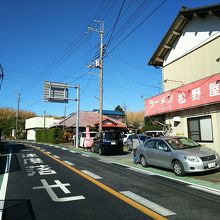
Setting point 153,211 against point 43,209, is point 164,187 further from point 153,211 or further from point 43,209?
point 43,209

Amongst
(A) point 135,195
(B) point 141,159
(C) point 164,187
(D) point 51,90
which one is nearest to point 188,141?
(B) point 141,159

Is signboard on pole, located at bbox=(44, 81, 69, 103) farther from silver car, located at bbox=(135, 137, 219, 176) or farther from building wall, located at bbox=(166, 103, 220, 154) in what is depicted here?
silver car, located at bbox=(135, 137, 219, 176)

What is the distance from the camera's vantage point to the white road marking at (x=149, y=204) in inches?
243

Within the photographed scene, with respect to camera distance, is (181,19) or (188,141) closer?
(188,141)

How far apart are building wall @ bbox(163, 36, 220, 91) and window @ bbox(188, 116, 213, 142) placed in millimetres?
2574

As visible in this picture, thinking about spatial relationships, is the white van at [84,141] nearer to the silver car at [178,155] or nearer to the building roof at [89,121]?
the building roof at [89,121]

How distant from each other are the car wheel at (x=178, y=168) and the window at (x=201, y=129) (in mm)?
3550

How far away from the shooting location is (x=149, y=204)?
6.87 metres

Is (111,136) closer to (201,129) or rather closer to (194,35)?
(201,129)

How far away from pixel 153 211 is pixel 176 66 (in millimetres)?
13889

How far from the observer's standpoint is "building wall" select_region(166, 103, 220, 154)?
13.7 metres

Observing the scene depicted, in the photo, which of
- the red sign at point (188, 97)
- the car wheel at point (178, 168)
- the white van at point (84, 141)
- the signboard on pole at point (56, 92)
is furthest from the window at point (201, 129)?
the signboard on pole at point (56, 92)

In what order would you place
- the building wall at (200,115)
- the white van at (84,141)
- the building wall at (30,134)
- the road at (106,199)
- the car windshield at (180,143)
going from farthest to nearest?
the building wall at (30,134) < the white van at (84,141) < the building wall at (200,115) < the car windshield at (180,143) < the road at (106,199)

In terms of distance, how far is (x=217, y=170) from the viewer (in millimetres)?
12117
